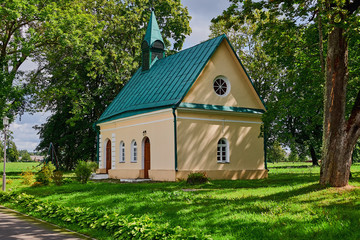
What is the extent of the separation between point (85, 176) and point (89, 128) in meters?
19.8

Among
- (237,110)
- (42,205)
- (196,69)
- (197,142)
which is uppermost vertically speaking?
(196,69)

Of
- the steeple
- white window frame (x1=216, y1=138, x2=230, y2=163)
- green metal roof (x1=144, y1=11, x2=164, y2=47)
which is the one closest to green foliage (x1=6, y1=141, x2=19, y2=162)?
the steeple

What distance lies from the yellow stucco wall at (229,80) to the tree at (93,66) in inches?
445

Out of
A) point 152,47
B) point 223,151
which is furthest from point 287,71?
point 152,47

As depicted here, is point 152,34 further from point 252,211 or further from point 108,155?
point 252,211

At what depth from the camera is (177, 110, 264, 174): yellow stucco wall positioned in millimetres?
20141

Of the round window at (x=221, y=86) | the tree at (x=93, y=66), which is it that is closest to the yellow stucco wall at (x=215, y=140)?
the round window at (x=221, y=86)

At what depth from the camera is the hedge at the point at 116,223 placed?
7.15 metres

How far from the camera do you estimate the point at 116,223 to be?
324 inches

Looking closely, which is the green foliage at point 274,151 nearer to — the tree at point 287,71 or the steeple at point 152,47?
the tree at point 287,71

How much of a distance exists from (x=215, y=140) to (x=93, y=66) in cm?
1507

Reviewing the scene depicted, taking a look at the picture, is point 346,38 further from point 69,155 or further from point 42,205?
point 69,155

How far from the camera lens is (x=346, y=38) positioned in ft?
40.3

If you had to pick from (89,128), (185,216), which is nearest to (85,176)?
(185,216)
